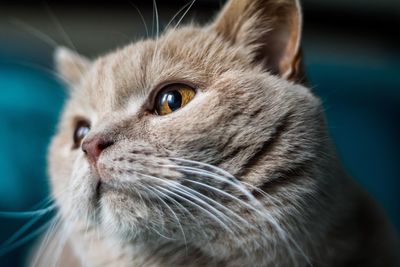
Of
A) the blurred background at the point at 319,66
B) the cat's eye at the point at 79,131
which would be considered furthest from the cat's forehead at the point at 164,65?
the blurred background at the point at 319,66

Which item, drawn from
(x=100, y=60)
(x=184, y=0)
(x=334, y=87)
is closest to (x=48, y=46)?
(x=184, y=0)

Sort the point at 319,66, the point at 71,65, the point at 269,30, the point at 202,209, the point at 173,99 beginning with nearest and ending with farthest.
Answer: the point at 202,209
the point at 173,99
the point at 269,30
the point at 71,65
the point at 319,66

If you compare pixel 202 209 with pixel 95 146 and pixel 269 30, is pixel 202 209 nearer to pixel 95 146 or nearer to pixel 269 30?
pixel 95 146

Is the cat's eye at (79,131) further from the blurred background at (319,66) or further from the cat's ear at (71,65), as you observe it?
the blurred background at (319,66)

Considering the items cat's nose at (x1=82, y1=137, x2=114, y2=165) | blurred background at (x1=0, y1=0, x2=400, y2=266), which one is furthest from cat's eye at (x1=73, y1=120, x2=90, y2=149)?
blurred background at (x1=0, y1=0, x2=400, y2=266)

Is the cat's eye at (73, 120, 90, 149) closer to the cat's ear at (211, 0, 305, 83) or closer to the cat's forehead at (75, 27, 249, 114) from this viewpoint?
the cat's forehead at (75, 27, 249, 114)

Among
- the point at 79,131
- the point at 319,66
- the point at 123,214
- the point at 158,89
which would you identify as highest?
the point at 319,66

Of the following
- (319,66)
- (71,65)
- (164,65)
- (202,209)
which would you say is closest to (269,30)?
(164,65)

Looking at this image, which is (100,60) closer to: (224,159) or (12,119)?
(224,159)
